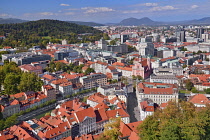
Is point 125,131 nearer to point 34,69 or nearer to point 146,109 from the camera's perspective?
point 146,109

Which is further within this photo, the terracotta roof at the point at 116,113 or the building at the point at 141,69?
the building at the point at 141,69

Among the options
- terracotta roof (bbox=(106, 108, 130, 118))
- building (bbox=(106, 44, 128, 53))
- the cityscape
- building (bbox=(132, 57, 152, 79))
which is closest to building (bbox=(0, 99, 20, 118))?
the cityscape

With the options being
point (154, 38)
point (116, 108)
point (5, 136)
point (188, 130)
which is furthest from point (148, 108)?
point (154, 38)

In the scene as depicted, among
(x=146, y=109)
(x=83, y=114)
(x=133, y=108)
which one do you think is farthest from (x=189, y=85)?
(x=83, y=114)

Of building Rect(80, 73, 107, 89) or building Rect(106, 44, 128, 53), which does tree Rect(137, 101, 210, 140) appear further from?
building Rect(106, 44, 128, 53)

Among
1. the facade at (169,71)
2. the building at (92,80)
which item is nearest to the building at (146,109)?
the building at (92,80)

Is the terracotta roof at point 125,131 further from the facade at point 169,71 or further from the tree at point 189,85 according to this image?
the facade at point 169,71
